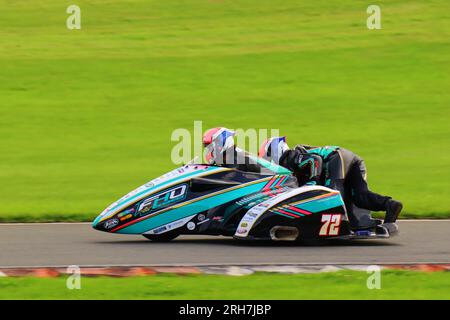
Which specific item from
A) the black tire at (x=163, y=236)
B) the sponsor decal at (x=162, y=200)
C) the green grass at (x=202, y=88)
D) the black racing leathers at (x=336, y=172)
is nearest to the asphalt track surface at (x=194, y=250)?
the black tire at (x=163, y=236)

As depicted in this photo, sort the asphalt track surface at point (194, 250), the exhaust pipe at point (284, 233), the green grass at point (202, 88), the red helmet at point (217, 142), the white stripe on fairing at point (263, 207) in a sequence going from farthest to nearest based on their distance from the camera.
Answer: the green grass at point (202, 88) → the red helmet at point (217, 142) → the exhaust pipe at point (284, 233) → the white stripe on fairing at point (263, 207) → the asphalt track surface at point (194, 250)

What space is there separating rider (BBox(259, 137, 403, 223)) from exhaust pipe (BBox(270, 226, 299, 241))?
678 millimetres

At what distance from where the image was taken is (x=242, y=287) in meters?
9.41

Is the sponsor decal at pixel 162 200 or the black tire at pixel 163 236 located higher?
the sponsor decal at pixel 162 200

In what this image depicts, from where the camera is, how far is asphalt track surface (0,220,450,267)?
11.0 meters

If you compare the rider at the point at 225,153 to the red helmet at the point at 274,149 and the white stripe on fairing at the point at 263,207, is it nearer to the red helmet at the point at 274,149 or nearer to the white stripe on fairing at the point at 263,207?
the red helmet at the point at 274,149

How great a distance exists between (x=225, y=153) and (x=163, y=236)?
4.37 ft

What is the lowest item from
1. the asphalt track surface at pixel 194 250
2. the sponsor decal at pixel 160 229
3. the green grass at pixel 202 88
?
the asphalt track surface at pixel 194 250

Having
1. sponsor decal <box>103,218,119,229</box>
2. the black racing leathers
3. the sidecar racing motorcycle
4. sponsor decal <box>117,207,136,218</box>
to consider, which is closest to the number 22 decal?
the sidecar racing motorcycle

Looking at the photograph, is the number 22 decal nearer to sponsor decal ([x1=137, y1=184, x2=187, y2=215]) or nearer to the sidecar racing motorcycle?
the sidecar racing motorcycle

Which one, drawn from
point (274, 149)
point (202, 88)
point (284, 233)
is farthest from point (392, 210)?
point (202, 88)

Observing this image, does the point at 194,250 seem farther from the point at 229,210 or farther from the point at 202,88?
the point at 202,88

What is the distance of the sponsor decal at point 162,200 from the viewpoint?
39.5ft
